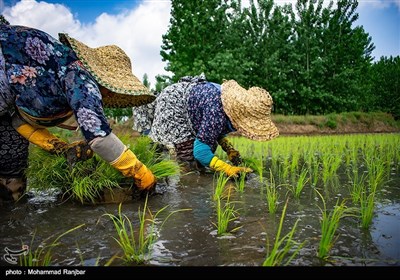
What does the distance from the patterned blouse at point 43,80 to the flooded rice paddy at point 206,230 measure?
1.84 ft

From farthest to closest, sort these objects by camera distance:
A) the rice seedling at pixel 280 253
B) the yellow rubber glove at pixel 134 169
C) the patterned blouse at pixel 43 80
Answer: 1. the yellow rubber glove at pixel 134 169
2. the patterned blouse at pixel 43 80
3. the rice seedling at pixel 280 253

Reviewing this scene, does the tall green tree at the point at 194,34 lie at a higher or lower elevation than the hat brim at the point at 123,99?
higher

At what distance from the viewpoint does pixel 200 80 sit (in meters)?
3.53

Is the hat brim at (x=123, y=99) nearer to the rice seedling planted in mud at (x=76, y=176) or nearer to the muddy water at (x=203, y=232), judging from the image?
the rice seedling planted in mud at (x=76, y=176)

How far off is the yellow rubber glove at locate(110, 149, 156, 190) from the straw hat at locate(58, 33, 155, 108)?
1.37ft

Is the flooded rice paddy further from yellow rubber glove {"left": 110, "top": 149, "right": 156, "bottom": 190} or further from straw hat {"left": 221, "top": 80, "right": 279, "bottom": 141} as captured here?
straw hat {"left": 221, "top": 80, "right": 279, "bottom": 141}

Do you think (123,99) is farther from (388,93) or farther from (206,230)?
(388,93)

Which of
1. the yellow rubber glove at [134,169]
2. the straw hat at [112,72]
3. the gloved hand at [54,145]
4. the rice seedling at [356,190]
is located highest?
the straw hat at [112,72]

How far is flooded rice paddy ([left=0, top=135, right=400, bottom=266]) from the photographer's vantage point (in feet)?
4.10

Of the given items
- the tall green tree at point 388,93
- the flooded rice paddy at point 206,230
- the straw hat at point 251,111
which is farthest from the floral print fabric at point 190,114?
the tall green tree at point 388,93

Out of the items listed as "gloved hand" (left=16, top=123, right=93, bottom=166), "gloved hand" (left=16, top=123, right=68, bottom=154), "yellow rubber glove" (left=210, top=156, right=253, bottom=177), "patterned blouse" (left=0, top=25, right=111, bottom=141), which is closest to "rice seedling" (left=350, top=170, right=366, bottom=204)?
"yellow rubber glove" (left=210, top=156, right=253, bottom=177)

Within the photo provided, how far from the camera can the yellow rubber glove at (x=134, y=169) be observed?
6.57 feet

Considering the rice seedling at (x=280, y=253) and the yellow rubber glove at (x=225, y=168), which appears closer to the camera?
the rice seedling at (x=280, y=253)

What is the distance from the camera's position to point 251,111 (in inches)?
112
